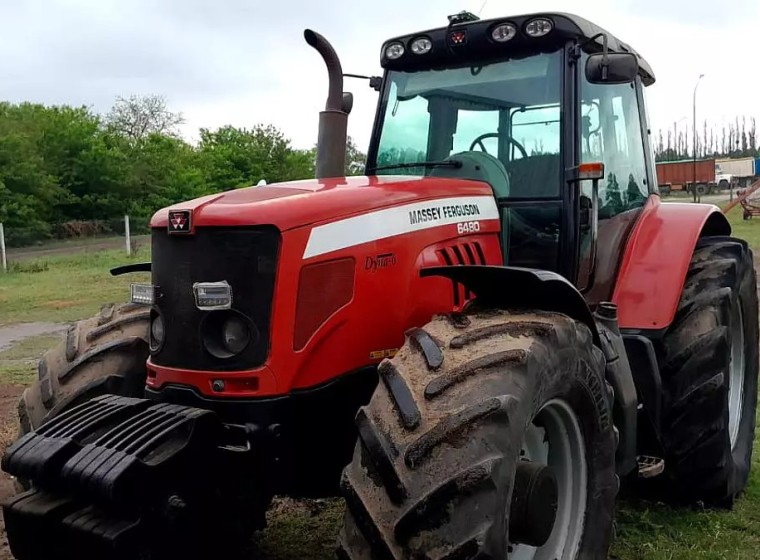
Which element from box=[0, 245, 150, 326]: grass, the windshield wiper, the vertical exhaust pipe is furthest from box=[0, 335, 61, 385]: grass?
the vertical exhaust pipe

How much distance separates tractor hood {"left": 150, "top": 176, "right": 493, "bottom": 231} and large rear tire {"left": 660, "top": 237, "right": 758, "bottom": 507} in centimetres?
143

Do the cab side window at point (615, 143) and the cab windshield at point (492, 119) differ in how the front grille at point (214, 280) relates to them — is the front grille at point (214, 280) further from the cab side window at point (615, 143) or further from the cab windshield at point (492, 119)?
the cab side window at point (615, 143)

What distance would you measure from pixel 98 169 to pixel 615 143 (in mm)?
33942

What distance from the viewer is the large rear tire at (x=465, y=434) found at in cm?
228

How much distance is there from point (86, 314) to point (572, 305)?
10.4m

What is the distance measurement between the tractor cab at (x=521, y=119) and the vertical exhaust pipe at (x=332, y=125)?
41 centimetres

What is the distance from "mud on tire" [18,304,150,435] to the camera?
3461 millimetres

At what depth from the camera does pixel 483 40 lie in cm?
391

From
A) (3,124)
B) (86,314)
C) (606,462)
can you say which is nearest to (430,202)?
(606,462)

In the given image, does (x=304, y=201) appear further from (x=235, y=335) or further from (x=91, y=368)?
(x=91, y=368)

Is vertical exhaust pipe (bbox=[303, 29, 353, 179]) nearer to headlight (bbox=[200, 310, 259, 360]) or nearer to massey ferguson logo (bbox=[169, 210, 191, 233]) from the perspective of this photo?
massey ferguson logo (bbox=[169, 210, 191, 233])

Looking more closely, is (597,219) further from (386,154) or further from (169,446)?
(169,446)

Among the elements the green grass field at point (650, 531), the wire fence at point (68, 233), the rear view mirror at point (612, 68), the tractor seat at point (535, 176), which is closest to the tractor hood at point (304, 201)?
the tractor seat at point (535, 176)

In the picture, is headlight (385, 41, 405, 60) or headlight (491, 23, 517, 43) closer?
headlight (491, 23, 517, 43)
